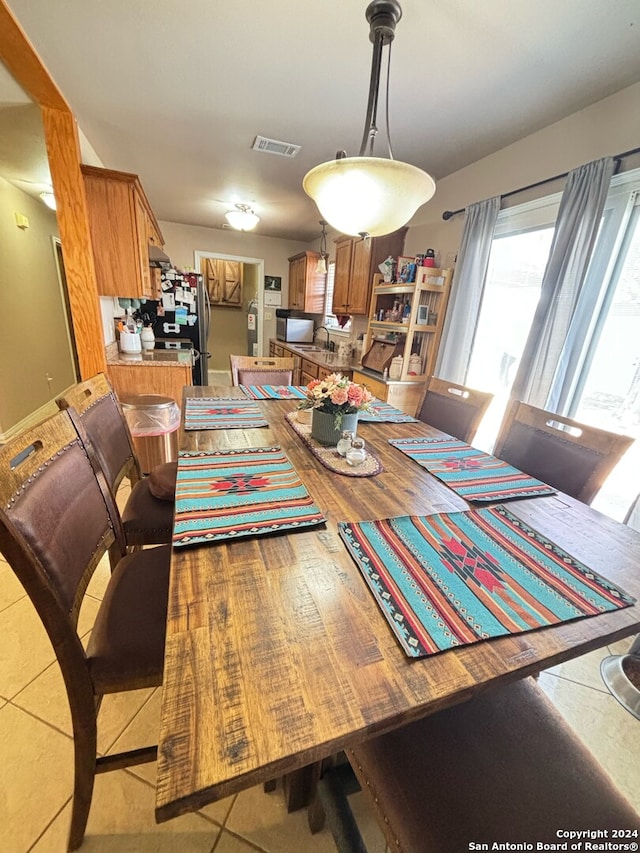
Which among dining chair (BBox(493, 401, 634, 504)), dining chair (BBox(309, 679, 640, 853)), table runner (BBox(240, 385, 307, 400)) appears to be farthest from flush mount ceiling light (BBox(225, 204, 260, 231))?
dining chair (BBox(309, 679, 640, 853))

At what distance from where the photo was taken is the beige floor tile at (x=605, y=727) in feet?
3.68

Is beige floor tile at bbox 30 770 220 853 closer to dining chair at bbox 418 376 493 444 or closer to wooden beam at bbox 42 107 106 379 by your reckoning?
dining chair at bbox 418 376 493 444

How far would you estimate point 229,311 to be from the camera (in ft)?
22.3

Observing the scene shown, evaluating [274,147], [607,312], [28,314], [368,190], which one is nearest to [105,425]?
[368,190]

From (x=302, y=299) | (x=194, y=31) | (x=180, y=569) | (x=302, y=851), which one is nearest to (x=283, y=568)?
(x=180, y=569)

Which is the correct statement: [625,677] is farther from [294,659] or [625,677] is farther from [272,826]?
[294,659]

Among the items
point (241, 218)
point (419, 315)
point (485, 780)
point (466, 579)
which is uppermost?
point (241, 218)

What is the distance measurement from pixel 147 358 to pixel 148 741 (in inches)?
108

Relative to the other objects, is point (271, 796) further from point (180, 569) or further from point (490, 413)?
point (490, 413)

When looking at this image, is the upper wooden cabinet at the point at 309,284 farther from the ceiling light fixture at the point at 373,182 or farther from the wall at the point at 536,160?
the ceiling light fixture at the point at 373,182

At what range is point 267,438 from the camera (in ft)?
4.74

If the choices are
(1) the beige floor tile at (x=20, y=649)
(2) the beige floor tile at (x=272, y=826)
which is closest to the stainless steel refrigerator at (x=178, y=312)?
(1) the beige floor tile at (x=20, y=649)

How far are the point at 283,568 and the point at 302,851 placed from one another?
2.81ft

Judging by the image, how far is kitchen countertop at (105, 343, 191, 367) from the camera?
9.22ft
